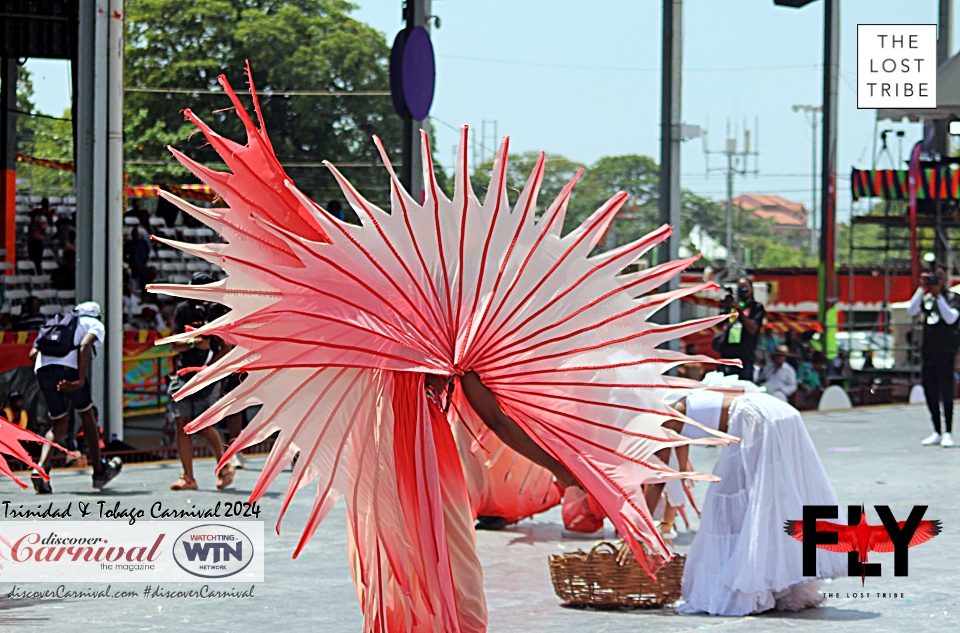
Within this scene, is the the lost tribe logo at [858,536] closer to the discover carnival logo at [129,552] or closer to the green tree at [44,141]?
the discover carnival logo at [129,552]

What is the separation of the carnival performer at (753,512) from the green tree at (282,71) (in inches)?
1530

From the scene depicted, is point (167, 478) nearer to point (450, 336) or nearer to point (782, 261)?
point (450, 336)

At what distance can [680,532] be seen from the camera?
30.4ft

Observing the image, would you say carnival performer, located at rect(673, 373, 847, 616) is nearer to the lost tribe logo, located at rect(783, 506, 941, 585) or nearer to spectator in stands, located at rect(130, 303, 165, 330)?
the lost tribe logo, located at rect(783, 506, 941, 585)

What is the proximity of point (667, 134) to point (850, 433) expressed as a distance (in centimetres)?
486

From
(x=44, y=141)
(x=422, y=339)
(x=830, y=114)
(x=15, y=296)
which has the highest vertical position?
(x=44, y=141)

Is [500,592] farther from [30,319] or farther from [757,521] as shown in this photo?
[30,319]

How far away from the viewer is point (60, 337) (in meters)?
11.0

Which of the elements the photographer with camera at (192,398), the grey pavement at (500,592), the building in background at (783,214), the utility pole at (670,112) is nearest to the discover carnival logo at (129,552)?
the grey pavement at (500,592)

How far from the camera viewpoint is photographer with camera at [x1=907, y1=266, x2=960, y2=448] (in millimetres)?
13555

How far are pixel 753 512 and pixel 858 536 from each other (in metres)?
0.95

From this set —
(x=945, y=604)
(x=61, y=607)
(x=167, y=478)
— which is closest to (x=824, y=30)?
(x=167, y=478)

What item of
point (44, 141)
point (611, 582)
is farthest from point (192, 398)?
point (44, 141)

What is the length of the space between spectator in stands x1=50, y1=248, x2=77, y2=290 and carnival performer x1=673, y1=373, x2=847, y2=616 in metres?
16.4
